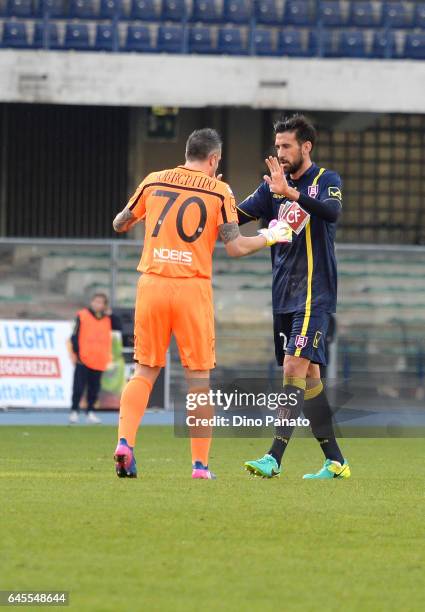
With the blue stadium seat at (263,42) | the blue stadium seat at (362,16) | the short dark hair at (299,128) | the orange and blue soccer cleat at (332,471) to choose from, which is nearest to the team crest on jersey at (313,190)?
the short dark hair at (299,128)

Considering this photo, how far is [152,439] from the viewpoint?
1570 centimetres

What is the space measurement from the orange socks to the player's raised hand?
1357 mm

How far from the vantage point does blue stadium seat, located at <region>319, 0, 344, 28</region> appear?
2703cm

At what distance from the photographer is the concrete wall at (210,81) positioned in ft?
83.2

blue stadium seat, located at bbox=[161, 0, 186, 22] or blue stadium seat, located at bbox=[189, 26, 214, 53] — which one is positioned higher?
blue stadium seat, located at bbox=[161, 0, 186, 22]

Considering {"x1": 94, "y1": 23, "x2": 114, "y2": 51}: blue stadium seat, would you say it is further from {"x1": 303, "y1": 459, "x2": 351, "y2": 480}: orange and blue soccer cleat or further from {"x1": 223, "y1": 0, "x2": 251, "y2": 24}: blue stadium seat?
{"x1": 303, "y1": 459, "x2": 351, "y2": 480}: orange and blue soccer cleat

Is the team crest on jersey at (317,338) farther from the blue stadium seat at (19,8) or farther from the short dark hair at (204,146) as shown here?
the blue stadium seat at (19,8)

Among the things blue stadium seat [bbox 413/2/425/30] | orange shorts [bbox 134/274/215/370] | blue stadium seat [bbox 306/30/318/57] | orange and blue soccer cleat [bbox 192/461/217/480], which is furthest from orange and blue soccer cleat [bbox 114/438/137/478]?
blue stadium seat [bbox 413/2/425/30]

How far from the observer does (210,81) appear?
25719mm

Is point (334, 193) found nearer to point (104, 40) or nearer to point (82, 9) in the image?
point (104, 40)

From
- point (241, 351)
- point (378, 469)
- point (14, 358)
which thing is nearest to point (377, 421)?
point (241, 351)

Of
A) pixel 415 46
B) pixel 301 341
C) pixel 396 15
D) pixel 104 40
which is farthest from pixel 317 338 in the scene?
pixel 396 15

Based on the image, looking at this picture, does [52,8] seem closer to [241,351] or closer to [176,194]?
[241,351]

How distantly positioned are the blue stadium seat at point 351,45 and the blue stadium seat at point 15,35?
19.8ft
